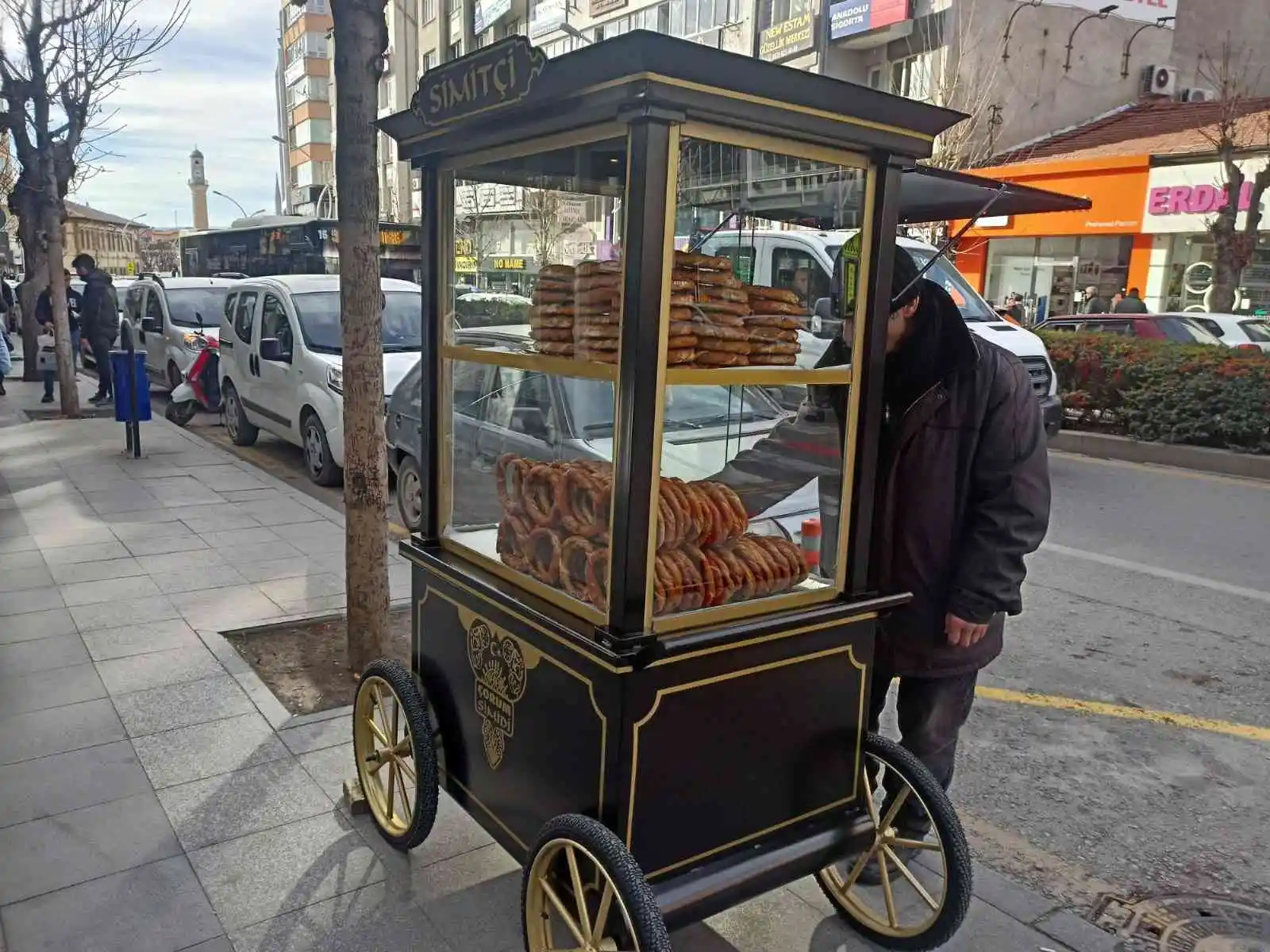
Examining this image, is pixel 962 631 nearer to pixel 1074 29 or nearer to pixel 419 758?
pixel 419 758

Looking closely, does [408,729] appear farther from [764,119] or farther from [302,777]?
[764,119]

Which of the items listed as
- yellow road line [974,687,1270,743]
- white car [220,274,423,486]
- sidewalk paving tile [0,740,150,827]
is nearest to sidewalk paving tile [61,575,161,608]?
sidewalk paving tile [0,740,150,827]

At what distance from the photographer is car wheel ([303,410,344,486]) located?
884 cm

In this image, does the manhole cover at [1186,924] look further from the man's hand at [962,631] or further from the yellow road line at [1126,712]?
the yellow road line at [1126,712]

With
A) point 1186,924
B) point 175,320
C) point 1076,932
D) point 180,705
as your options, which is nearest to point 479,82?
point 1076,932

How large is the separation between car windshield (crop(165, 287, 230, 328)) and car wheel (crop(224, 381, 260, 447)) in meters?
3.49

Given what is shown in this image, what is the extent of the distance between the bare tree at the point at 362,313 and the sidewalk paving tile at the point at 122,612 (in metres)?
1.39

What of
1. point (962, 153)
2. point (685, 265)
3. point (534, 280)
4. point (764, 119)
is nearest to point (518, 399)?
point (534, 280)

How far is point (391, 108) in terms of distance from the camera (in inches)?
1945

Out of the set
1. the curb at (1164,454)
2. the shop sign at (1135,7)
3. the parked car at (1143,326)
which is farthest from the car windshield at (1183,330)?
the shop sign at (1135,7)

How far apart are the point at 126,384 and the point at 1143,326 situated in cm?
1262

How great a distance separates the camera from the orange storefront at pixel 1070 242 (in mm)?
20766

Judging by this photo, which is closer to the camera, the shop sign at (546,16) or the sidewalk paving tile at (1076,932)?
the sidewalk paving tile at (1076,932)

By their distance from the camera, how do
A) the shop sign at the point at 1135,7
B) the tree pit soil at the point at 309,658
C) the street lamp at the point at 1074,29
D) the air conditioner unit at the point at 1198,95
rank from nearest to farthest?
the tree pit soil at the point at 309,658 → the shop sign at the point at 1135,7 → the street lamp at the point at 1074,29 → the air conditioner unit at the point at 1198,95
